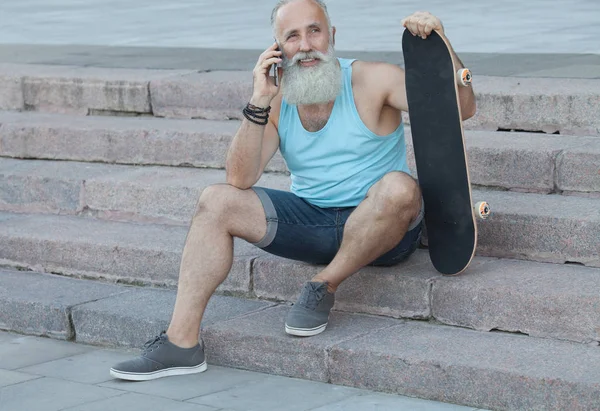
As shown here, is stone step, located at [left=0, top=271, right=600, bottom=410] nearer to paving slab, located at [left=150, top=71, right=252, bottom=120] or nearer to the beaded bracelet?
the beaded bracelet

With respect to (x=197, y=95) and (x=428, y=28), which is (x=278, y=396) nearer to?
(x=428, y=28)

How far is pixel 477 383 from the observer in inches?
147

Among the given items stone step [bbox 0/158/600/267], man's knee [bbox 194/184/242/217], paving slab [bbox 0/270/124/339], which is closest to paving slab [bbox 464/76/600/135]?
stone step [bbox 0/158/600/267]

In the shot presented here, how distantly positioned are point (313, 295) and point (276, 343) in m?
0.22

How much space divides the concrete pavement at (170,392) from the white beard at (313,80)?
3.44ft

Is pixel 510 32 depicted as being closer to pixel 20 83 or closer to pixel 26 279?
pixel 20 83

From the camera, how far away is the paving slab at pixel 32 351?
450 centimetres

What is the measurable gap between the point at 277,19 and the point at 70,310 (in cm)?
152

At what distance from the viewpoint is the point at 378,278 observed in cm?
435

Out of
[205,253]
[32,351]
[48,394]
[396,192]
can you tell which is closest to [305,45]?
[396,192]

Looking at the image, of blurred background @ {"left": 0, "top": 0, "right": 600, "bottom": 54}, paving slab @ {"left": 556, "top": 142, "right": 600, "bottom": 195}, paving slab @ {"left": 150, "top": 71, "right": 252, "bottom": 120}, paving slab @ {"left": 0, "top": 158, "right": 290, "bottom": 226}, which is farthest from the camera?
blurred background @ {"left": 0, "top": 0, "right": 600, "bottom": 54}

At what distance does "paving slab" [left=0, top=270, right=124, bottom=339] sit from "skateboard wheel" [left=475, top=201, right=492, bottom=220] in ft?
5.64

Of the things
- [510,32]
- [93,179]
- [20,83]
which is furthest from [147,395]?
[510,32]

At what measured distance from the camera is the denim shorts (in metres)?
4.29
